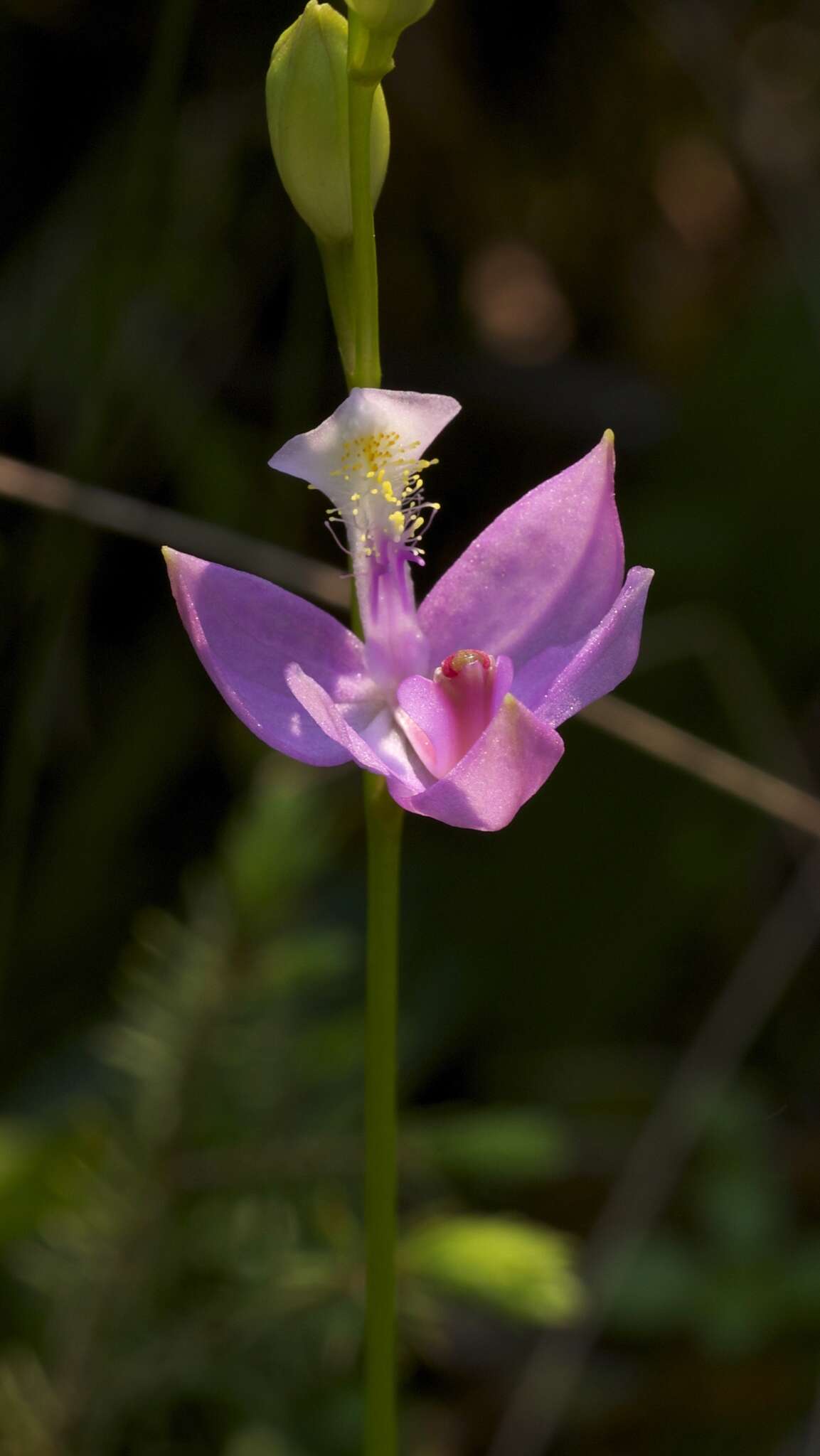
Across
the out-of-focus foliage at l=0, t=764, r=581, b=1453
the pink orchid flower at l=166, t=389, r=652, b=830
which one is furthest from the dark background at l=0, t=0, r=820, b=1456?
the pink orchid flower at l=166, t=389, r=652, b=830

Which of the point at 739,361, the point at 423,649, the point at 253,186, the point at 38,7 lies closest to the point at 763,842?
the point at 739,361

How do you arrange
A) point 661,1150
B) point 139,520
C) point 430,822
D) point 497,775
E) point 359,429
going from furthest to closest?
point 430,822
point 661,1150
point 139,520
point 359,429
point 497,775

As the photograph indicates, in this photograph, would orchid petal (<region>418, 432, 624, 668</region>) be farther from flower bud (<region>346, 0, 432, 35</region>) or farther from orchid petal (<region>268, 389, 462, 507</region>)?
flower bud (<region>346, 0, 432, 35</region>)

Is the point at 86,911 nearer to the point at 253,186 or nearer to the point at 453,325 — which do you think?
the point at 253,186

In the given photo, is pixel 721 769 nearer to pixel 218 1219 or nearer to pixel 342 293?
pixel 218 1219

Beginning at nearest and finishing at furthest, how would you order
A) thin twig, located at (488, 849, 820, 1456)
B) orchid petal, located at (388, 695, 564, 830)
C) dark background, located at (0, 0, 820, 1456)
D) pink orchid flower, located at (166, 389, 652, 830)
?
orchid petal, located at (388, 695, 564, 830)
pink orchid flower, located at (166, 389, 652, 830)
dark background, located at (0, 0, 820, 1456)
thin twig, located at (488, 849, 820, 1456)

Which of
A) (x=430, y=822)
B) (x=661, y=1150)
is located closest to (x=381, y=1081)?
(x=661, y=1150)
